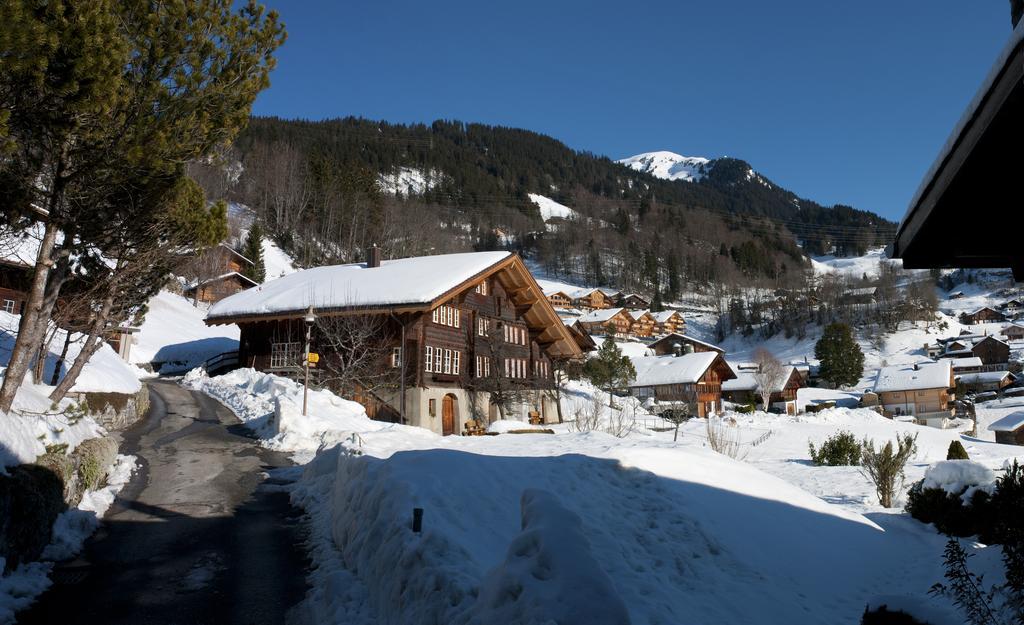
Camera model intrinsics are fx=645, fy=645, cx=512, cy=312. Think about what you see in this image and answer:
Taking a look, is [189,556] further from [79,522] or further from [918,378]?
[918,378]

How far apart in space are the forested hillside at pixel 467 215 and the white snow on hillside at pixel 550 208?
99.9 inches

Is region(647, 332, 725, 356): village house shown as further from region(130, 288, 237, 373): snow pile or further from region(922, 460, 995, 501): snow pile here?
region(922, 460, 995, 501): snow pile

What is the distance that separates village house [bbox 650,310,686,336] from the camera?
110188mm

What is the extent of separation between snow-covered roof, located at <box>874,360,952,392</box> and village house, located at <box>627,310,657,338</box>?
1592 inches

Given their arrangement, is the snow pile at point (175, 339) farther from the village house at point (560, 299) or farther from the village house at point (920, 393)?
the village house at point (560, 299)

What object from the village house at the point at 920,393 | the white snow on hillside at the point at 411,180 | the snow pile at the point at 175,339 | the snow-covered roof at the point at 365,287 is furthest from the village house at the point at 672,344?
the snow-covered roof at the point at 365,287

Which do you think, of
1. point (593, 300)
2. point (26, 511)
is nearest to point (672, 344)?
point (593, 300)

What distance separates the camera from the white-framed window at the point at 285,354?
3447 cm

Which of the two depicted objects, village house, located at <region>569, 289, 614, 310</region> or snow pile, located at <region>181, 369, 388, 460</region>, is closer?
snow pile, located at <region>181, 369, 388, 460</region>

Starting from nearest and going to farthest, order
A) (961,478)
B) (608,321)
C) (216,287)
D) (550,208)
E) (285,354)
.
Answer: (961,478)
(285,354)
(216,287)
(608,321)
(550,208)

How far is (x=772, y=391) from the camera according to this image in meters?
69.6

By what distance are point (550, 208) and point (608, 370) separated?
12745cm

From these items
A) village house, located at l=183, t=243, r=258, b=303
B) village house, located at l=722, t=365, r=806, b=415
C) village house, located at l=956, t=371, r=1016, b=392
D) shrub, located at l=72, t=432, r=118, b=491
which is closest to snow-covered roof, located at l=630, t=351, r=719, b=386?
village house, located at l=722, t=365, r=806, b=415

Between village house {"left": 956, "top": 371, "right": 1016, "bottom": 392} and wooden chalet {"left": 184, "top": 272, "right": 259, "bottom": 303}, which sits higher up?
wooden chalet {"left": 184, "top": 272, "right": 259, "bottom": 303}
